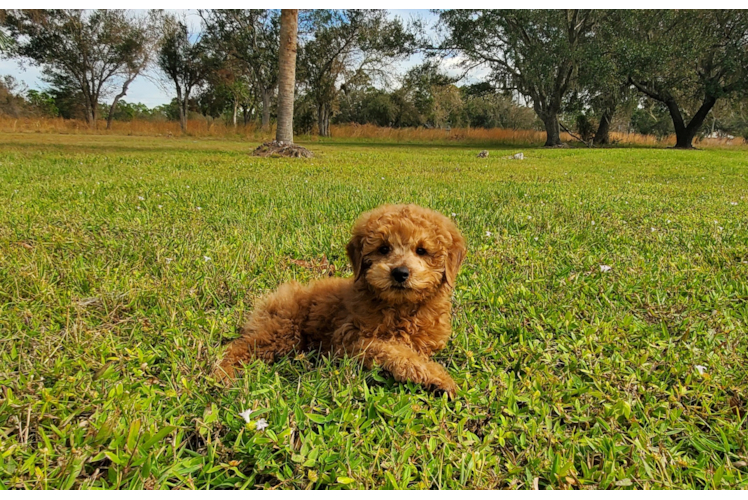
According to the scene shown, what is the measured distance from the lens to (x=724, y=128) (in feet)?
187

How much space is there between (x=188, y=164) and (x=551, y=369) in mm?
10408

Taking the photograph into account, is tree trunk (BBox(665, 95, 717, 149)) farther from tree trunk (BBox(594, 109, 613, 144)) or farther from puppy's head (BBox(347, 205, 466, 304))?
puppy's head (BBox(347, 205, 466, 304))

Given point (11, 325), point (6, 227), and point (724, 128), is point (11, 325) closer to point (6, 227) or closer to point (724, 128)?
point (6, 227)

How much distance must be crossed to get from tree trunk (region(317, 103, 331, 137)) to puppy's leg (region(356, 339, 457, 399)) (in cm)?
4105

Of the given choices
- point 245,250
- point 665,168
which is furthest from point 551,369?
point 665,168

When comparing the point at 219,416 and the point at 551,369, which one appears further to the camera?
the point at 551,369

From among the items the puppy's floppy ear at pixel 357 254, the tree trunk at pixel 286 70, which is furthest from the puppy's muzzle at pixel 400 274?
the tree trunk at pixel 286 70

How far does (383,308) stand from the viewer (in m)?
2.55

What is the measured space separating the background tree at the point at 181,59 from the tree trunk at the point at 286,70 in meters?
29.4

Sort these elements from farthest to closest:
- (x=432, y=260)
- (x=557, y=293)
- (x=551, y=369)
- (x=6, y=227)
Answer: (x=6, y=227) < (x=557, y=293) < (x=432, y=260) < (x=551, y=369)

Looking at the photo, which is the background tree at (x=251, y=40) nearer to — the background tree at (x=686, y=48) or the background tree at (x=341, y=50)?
the background tree at (x=341, y=50)

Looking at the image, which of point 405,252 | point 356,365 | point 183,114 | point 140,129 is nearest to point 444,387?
point 356,365

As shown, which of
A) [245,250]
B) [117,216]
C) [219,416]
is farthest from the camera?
[117,216]

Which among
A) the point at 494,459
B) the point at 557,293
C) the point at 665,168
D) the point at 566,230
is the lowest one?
the point at 494,459
